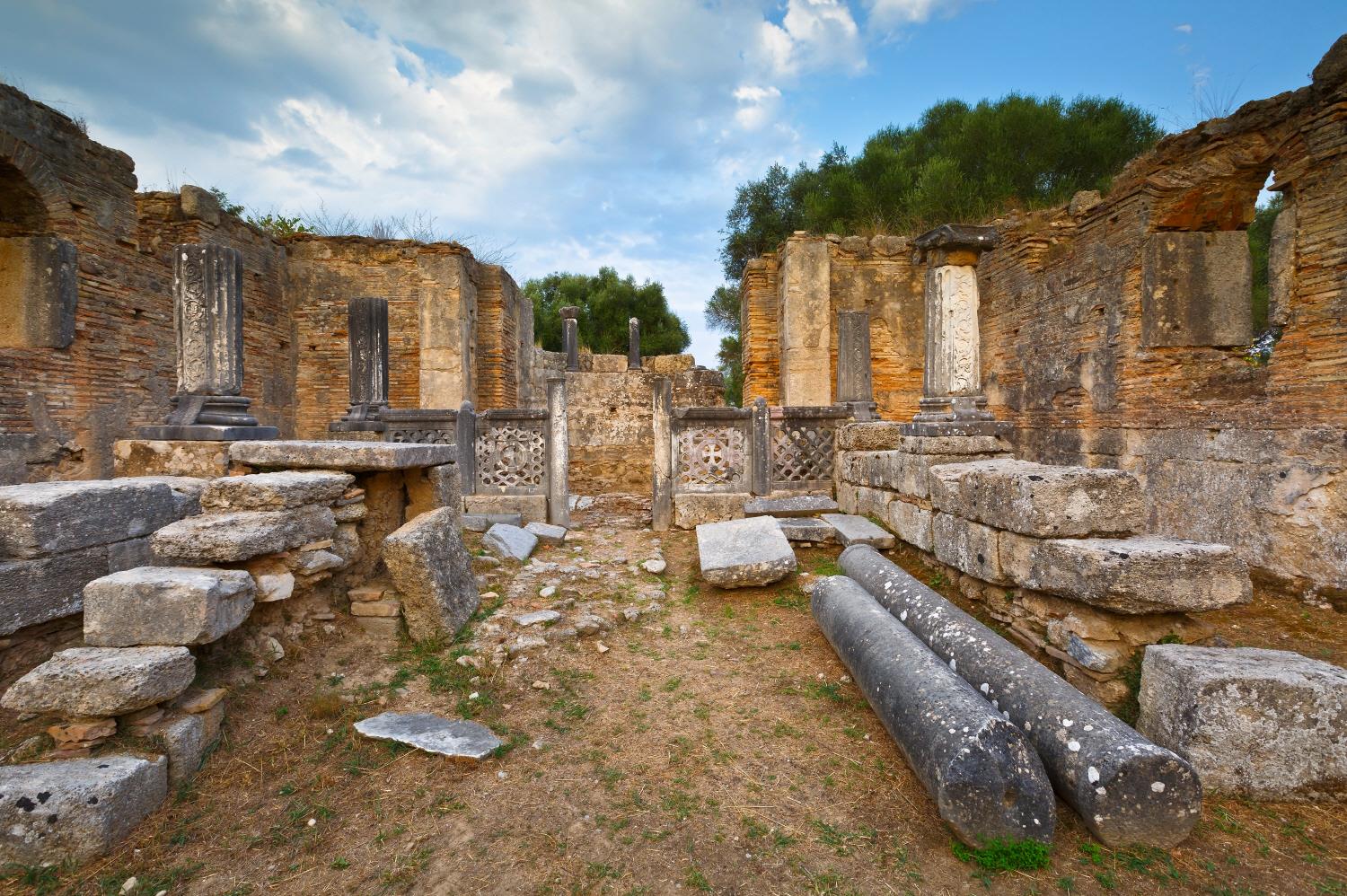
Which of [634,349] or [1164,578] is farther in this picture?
[634,349]

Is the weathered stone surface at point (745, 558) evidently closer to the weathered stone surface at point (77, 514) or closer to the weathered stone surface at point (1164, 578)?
the weathered stone surface at point (1164, 578)

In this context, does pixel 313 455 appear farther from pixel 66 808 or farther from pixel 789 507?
pixel 789 507

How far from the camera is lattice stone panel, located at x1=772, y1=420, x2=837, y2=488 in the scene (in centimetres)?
727

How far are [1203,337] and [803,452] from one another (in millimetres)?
4722

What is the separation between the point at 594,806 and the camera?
94.8 inches

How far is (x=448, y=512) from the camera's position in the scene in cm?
415

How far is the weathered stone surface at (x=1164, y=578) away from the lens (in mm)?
2812

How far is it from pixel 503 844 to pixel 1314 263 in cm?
731

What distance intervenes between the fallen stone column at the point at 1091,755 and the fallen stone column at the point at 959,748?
0.56ft

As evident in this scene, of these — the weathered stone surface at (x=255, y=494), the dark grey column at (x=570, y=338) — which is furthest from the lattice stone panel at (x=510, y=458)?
the dark grey column at (x=570, y=338)

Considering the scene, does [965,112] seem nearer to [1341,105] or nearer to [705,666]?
[1341,105]

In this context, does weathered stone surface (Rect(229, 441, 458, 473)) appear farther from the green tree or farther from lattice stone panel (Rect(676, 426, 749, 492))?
the green tree

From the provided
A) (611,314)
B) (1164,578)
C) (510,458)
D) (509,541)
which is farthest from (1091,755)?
(611,314)

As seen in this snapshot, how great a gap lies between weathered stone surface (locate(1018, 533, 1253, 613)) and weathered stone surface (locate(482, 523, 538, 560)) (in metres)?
4.39
